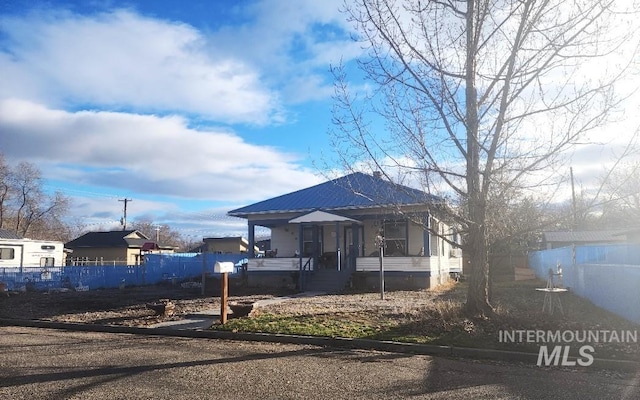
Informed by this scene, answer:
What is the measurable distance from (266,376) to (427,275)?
16.5 m

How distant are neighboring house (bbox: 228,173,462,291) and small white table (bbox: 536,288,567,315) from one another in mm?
9305

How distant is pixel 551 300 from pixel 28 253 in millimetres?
37848

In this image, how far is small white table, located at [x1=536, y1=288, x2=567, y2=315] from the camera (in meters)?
12.2

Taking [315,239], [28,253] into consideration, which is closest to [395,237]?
[315,239]

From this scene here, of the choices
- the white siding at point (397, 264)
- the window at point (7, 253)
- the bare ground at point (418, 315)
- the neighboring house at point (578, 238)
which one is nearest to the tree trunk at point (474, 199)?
the bare ground at point (418, 315)

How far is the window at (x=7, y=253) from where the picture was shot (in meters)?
37.4

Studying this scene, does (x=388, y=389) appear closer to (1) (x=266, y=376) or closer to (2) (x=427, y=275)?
(1) (x=266, y=376)

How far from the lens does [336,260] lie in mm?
25672

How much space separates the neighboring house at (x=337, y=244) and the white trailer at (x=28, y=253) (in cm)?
1855

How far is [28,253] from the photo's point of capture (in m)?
39.3

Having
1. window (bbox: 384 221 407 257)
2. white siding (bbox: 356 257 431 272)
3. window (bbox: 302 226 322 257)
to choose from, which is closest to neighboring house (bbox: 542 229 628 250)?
window (bbox: 384 221 407 257)

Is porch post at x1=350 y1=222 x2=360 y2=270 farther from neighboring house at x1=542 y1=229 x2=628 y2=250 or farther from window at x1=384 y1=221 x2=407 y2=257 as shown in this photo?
neighboring house at x1=542 y1=229 x2=628 y2=250

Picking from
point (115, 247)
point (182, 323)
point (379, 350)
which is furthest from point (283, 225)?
point (115, 247)

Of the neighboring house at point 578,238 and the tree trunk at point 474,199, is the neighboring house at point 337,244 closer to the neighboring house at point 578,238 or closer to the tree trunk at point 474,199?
the tree trunk at point 474,199
